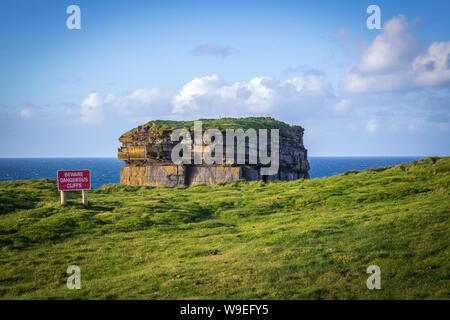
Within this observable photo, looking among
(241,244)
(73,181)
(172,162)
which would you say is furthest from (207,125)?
(241,244)

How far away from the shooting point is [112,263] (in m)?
14.7

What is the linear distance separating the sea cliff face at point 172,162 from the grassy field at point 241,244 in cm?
1476

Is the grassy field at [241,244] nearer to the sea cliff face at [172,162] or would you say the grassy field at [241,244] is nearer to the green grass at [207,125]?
the sea cliff face at [172,162]

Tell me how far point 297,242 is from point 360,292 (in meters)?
5.51

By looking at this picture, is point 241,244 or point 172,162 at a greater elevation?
point 172,162

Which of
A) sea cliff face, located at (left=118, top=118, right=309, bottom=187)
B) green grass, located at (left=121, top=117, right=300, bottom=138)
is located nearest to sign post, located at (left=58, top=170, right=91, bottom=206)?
sea cliff face, located at (left=118, top=118, right=309, bottom=187)

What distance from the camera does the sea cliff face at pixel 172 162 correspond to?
43219mm

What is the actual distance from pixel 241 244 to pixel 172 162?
1168 inches

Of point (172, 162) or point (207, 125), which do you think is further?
point (207, 125)

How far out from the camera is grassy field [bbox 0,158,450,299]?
441 inches

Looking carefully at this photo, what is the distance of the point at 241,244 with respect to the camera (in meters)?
16.5

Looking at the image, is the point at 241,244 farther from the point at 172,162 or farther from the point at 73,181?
the point at 172,162

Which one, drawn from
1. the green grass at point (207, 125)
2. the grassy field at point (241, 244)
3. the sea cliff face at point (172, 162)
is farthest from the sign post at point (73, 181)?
the green grass at point (207, 125)

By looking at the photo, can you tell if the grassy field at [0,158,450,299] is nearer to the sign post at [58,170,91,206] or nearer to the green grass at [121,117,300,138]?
the sign post at [58,170,91,206]
